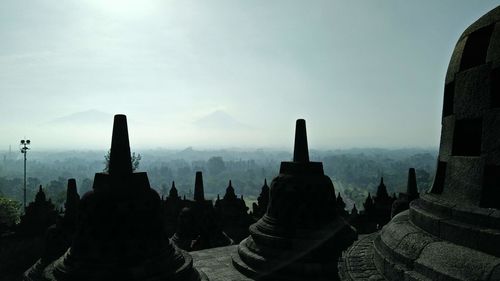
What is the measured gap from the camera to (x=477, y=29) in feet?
18.9

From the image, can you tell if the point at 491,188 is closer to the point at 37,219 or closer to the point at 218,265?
the point at 218,265

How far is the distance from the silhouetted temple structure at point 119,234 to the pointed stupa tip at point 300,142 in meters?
6.00

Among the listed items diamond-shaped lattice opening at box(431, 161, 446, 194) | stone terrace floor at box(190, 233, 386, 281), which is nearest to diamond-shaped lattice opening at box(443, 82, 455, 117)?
diamond-shaped lattice opening at box(431, 161, 446, 194)

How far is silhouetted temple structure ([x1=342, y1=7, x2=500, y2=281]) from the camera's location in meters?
4.78

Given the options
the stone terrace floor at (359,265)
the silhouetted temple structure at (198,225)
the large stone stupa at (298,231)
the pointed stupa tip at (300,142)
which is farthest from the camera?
the silhouetted temple structure at (198,225)

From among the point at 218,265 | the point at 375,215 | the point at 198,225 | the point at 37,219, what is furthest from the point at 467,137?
the point at 37,219

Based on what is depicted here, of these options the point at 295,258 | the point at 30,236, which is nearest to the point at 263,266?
the point at 295,258

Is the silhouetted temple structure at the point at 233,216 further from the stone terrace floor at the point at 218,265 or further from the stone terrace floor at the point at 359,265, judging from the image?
the stone terrace floor at the point at 359,265

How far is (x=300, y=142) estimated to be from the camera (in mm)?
12984

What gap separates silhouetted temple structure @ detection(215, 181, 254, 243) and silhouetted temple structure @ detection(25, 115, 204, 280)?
17.8m

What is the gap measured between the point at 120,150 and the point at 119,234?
2.10 meters

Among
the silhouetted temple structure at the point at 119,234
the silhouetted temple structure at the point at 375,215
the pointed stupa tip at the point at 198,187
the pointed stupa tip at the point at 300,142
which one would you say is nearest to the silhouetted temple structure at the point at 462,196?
the silhouetted temple structure at the point at 119,234

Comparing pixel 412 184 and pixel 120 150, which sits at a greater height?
pixel 120 150

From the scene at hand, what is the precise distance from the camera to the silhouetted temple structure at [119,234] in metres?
8.05
